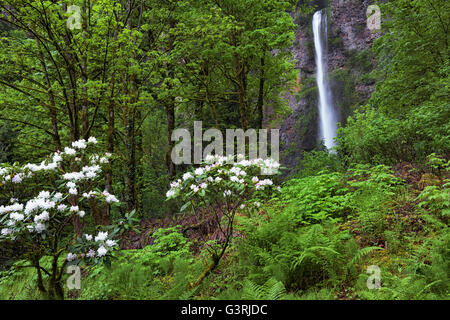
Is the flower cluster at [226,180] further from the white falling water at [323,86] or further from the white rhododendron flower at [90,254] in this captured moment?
the white falling water at [323,86]

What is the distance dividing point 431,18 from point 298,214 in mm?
6969

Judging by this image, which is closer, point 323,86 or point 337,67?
point 323,86

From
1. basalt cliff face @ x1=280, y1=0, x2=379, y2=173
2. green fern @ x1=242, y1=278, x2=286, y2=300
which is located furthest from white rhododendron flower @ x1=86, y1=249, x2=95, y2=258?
basalt cliff face @ x1=280, y1=0, x2=379, y2=173

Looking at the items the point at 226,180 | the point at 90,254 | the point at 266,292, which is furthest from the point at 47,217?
the point at 266,292

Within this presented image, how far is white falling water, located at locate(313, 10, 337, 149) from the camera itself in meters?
22.8

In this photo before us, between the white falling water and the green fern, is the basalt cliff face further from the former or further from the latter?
the green fern

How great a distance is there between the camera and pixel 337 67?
2558cm

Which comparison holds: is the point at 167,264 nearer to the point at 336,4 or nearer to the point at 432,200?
the point at 432,200

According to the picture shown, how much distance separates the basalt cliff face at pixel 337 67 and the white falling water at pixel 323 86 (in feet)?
1.48

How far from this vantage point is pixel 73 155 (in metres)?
3.14

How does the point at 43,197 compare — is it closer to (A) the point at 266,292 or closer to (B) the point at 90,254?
(B) the point at 90,254

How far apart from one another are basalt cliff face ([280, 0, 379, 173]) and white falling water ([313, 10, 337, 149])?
453 mm

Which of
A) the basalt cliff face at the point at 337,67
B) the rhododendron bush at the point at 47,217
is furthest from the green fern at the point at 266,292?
the basalt cliff face at the point at 337,67

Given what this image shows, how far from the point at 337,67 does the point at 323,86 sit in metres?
2.49
